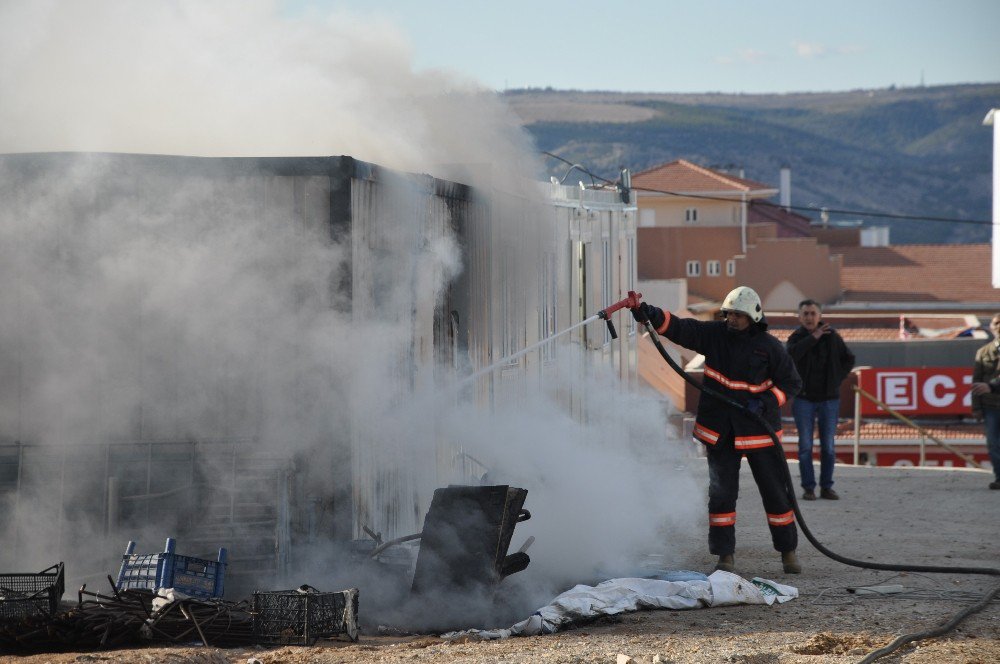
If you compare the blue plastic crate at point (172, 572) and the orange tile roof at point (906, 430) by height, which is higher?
the blue plastic crate at point (172, 572)

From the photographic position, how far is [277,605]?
5.93 meters

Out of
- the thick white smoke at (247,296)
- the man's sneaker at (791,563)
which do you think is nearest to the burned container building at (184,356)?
the thick white smoke at (247,296)

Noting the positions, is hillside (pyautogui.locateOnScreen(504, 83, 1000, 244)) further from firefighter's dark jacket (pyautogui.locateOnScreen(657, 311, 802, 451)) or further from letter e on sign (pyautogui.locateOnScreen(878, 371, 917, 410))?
firefighter's dark jacket (pyautogui.locateOnScreen(657, 311, 802, 451))

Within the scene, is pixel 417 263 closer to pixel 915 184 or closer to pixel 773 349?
pixel 773 349

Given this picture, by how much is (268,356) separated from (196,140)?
2.93 meters

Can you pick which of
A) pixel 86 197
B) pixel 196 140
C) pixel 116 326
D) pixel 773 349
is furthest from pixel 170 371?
pixel 773 349

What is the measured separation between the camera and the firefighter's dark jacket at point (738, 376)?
7703 millimetres

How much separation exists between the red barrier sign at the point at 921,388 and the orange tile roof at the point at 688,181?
39.5 meters

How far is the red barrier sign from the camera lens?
27.5 metres

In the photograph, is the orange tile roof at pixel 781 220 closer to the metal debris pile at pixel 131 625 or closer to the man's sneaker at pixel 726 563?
the man's sneaker at pixel 726 563

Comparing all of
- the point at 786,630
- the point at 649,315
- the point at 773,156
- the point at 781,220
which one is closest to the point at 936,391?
the point at 649,315

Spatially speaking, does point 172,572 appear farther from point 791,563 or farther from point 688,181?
point 688,181

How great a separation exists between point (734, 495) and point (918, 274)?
2490 inches

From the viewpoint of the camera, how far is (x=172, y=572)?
6.31 metres
